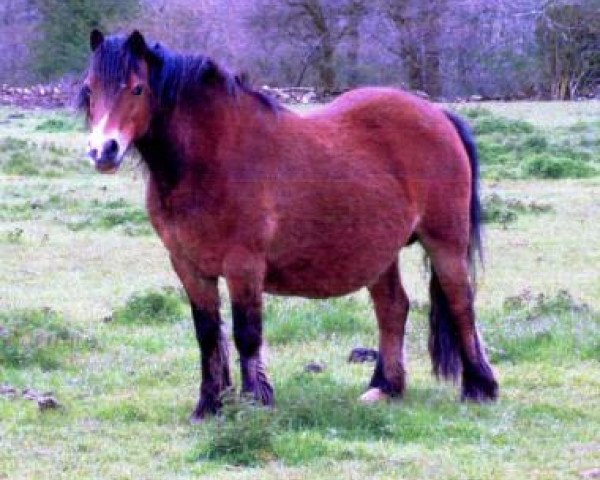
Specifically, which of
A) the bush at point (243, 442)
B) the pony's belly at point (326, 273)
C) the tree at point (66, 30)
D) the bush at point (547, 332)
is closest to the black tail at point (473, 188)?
the pony's belly at point (326, 273)

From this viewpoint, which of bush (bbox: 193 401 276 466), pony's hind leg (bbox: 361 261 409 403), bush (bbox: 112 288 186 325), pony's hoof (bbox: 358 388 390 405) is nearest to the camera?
bush (bbox: 193 401 276 466)

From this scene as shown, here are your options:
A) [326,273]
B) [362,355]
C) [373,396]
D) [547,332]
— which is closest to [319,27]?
[547,332]

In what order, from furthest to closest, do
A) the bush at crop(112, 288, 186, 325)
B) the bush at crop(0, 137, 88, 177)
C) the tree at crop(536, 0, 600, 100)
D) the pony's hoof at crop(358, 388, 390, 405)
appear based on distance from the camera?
the tree at crop(536, 0, 600, 100)
the bush at crop(0, 137, 88, 177)
the bush at crop(112, 288, 186, 325)
the pony's hoof at crop(358, 388, 390, 405)

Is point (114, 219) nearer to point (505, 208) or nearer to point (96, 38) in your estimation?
point (505, 208)

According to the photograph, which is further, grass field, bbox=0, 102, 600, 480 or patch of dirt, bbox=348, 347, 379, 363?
patch of dirt, bbox=348, 347, 379, 363

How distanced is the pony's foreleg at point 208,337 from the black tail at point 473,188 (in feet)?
5.38

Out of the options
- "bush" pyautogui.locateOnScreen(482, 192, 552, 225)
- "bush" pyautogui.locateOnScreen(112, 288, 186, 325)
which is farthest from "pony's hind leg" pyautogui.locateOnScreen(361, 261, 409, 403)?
"bush" pyautogui.locateOnScreen(482, 192, 552, 225)

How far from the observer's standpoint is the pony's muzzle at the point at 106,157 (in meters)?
6.22

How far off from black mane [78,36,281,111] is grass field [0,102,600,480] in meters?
1.59

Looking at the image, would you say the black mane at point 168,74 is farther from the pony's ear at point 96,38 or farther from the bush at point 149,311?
the bush at point 149,311

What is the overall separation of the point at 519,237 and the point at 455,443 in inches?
311

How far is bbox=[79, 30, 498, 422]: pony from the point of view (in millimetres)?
6605

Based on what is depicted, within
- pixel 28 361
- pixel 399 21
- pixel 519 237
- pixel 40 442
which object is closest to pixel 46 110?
pixel 399 21

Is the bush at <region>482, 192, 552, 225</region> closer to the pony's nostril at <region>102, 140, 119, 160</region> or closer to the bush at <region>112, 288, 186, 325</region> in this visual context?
the bush at <region>112, 288, 186, 325</region>
